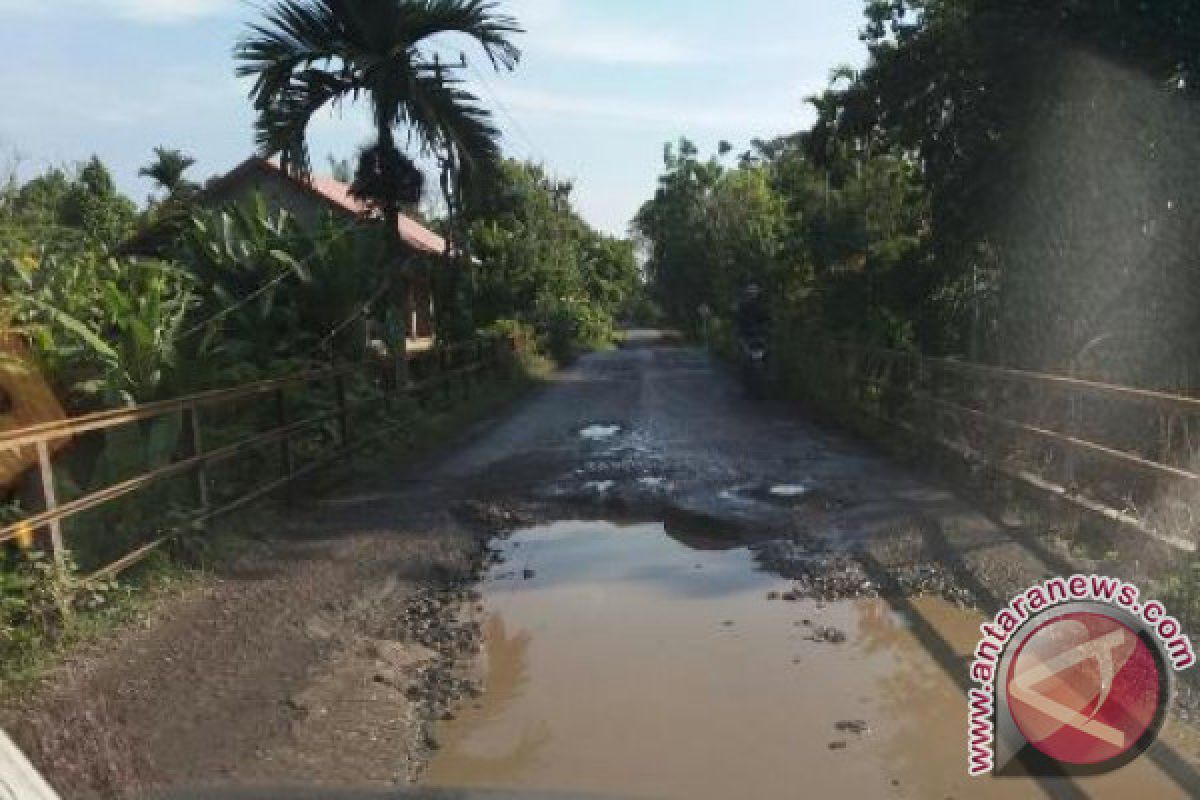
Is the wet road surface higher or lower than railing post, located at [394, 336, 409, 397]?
lower

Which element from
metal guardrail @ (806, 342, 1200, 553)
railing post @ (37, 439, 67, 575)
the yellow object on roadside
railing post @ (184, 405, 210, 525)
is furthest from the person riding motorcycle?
the yellow object on roadside

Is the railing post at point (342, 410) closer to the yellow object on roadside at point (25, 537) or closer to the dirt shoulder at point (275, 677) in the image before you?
the dirt shoulder at point (275, 677)

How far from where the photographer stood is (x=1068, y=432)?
7.73 m

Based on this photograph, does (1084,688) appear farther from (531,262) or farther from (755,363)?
(531,262)

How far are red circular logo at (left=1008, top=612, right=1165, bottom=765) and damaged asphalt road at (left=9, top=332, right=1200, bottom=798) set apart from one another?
0.50 m

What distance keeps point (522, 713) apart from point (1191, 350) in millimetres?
7673

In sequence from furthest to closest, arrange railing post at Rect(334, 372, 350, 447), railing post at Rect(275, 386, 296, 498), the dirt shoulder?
railing post at Rect(334, 372, 350, 447), railing post at Rect(275, 386, 296, 498), the dirt shoulder

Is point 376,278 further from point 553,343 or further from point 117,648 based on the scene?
point 553,343

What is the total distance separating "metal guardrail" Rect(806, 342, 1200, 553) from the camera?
6.11m

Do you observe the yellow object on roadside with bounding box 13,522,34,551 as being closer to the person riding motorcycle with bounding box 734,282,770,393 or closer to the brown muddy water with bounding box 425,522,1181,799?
the brown muddy water with bounding box 425,522,1181,799

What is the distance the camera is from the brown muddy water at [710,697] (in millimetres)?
3943

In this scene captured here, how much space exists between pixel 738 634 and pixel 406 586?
82.5 inches
